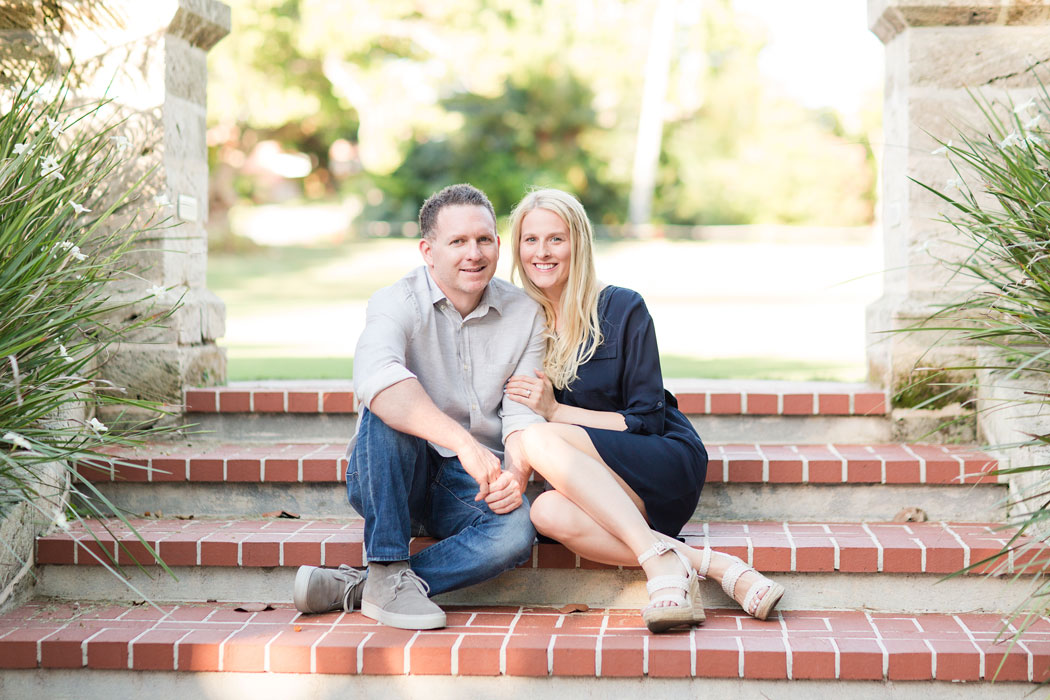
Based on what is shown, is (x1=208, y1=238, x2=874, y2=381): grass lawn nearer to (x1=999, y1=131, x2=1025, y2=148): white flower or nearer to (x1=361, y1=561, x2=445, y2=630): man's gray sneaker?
(x1=999, y1=131, x2=1025, y2=148): white flower

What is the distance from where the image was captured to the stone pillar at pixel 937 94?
13.4 feet

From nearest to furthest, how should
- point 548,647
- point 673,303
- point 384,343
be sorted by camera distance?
point 548,647 < point 384,343 < point 673,303

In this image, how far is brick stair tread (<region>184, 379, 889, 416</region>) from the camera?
4.11 metres

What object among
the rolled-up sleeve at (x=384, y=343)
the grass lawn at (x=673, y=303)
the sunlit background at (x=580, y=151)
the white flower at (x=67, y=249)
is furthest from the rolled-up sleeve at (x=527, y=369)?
the sunlit background at (x=580, y=151)

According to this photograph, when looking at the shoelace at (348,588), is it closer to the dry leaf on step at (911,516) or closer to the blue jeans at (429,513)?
the blue jeans at (429,513)

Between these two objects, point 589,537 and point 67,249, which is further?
point 67,249

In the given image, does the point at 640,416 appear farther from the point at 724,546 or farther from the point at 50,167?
the point at 50,167

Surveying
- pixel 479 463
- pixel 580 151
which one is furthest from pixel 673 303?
pixel 580 151

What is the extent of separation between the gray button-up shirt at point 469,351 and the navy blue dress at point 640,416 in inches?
8.2

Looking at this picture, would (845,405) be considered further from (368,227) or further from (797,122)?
(797,122)

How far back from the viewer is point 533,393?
3.20 metres

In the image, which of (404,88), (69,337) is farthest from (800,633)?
(404,88)

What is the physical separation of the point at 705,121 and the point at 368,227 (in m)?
9.15

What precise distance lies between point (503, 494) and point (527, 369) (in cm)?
45
